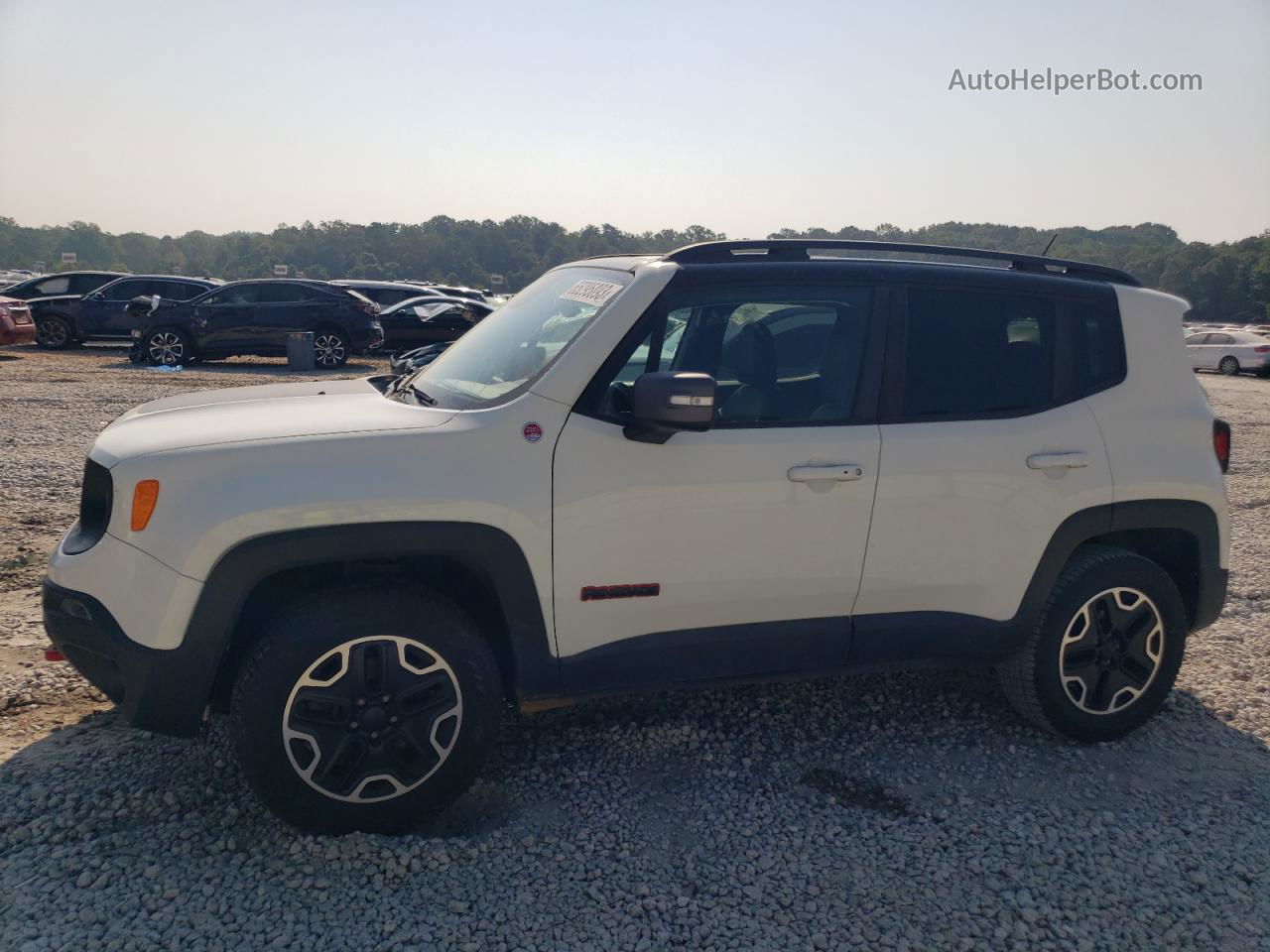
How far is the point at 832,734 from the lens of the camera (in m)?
4.18

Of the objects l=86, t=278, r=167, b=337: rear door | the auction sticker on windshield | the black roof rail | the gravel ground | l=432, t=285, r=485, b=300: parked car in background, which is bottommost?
the gravel ground

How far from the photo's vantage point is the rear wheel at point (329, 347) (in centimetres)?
1892

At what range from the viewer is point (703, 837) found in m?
3.38

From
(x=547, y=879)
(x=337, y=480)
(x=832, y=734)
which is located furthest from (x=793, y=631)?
(x=337, y=480)

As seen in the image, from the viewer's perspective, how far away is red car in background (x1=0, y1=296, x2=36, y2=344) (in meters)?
17.8

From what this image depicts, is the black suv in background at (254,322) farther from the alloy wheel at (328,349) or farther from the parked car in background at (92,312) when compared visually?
the parked car in background at (92,312)

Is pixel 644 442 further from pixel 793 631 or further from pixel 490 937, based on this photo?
pixel 490 937

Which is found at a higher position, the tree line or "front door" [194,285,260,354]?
the tree line

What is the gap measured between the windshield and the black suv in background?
1552 cm

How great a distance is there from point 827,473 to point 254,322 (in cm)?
1718

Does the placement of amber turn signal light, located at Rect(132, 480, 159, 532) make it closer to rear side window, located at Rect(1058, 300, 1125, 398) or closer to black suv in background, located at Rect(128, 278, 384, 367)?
rear side window, located at Rect(1058, 300, 1125, 398)

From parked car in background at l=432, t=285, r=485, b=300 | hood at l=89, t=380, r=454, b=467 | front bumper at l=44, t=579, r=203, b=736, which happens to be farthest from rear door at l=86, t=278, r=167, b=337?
front bumper at l=44, t=579, r=203, b=736

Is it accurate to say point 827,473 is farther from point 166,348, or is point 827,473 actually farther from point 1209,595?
point 166,348

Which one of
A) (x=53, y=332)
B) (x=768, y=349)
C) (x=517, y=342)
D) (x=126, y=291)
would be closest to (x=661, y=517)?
(x=768, y=349)
